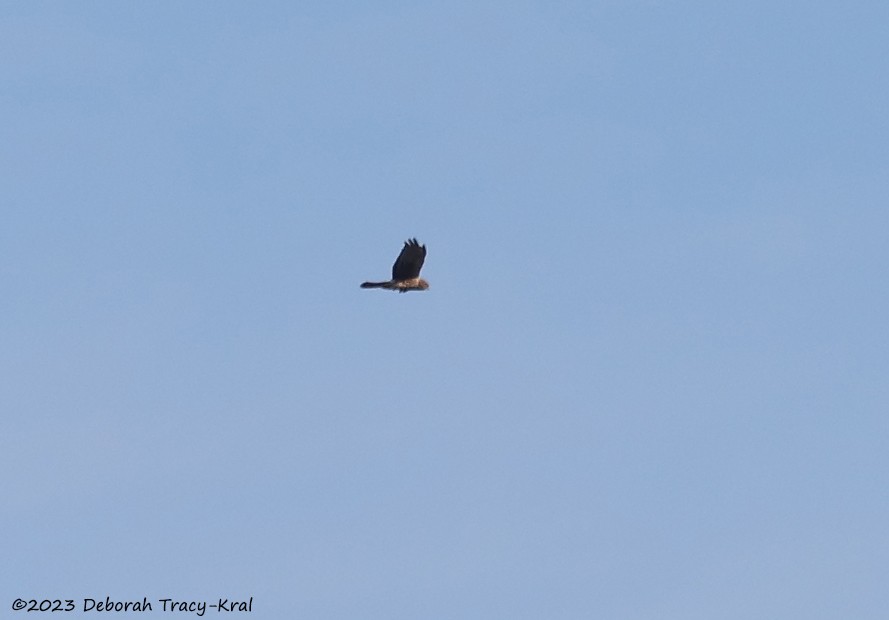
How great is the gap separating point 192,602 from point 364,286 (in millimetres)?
17128

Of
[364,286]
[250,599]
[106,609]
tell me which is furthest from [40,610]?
[364,286]

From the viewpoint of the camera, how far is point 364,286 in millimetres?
62281

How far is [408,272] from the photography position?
61.9 meters

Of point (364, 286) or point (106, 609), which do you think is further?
point (364, 286)

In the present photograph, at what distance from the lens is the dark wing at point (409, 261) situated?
2384 inches

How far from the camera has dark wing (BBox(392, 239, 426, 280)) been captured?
6056 cm

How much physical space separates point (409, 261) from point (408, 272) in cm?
82

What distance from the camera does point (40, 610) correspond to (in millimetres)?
50812

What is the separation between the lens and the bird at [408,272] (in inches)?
2388

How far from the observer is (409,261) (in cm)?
6119

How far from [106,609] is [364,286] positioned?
17521 millimetres

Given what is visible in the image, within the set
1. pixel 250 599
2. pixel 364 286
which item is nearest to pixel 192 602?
pixel 250 599

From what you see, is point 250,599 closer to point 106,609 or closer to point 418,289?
point 106,609

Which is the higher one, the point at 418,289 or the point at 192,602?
the point at 418,289
